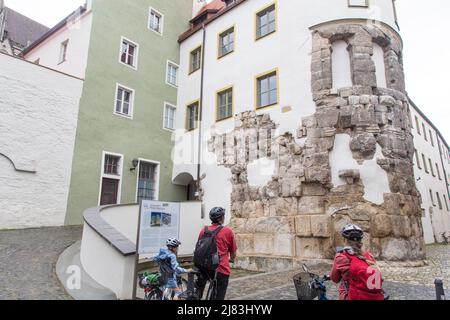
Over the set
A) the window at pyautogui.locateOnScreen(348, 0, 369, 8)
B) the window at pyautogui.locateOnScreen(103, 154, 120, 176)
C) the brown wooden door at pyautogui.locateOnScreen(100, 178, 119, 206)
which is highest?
the window at pyautogui.locateOnScreen(348, 0, 369, 8)

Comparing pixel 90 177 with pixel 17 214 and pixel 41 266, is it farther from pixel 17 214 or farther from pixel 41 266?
pixel 41 266

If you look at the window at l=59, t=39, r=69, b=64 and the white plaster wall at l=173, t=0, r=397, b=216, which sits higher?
the window at l=59, t=39, r=69, b=64

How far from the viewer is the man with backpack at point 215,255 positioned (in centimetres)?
409

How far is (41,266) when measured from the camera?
720 centimetres

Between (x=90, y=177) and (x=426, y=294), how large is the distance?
1257 cm

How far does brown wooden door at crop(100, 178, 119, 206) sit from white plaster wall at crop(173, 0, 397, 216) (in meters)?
3.20

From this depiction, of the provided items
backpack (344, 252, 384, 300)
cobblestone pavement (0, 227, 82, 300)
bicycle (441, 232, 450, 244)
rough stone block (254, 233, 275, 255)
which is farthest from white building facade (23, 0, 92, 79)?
bicycle (441, 232, 450, 244)

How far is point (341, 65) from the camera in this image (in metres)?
11.7

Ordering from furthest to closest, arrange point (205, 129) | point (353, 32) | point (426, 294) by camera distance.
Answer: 1. point (205, 129)
2. point (353, 32)
3. point (426, 294)

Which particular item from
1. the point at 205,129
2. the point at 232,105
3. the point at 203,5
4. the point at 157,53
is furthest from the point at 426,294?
the point at 203,5

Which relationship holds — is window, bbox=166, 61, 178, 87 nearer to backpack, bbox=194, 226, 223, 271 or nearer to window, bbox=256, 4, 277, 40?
window, bbox=256, 4, 277, 40

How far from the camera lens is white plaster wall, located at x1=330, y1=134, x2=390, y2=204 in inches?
402

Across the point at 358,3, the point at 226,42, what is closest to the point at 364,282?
the point at 358,3

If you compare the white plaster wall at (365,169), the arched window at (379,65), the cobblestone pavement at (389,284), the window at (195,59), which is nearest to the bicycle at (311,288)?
the cobblestone pavement at (389,284)
